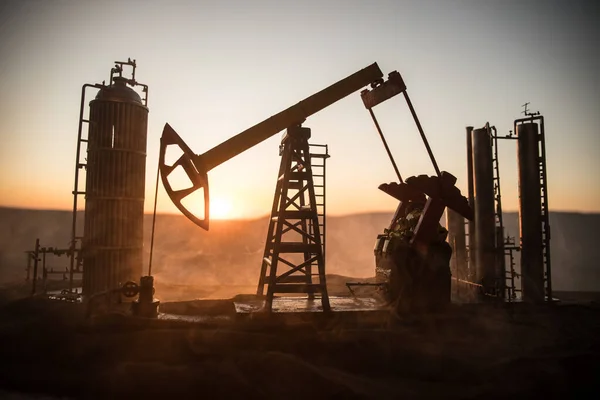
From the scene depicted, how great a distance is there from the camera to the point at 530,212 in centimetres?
1170

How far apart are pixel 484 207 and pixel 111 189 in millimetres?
11366

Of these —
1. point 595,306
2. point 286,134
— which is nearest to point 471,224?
point 595,306

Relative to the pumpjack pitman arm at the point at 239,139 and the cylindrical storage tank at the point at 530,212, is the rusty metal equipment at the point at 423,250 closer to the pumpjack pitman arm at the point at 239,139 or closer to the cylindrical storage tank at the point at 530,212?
the pumpjack pitman arm at the point at 239,139

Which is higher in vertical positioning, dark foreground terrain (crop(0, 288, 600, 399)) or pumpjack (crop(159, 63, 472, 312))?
pumpjack (crop(159, 63, 472, 312))

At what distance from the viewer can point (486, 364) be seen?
702 centimetres

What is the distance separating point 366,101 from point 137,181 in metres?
6.50

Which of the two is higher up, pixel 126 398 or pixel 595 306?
pixel 595 306

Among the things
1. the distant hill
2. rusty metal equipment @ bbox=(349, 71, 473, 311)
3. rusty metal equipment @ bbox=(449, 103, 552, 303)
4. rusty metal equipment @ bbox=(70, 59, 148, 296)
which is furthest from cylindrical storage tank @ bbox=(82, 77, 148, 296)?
the distant hill

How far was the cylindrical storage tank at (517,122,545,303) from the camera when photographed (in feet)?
37.7

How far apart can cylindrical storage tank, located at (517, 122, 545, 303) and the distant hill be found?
2786cm

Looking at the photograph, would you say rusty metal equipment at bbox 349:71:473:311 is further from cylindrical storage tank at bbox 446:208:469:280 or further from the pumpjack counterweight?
cylindrical storage tank at bbox 446:208:469:280

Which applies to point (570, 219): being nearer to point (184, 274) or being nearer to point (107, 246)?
point (184, 274)

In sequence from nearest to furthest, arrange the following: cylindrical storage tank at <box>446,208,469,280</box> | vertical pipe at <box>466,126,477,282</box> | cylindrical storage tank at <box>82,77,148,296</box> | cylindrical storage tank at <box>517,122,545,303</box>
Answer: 1. cylindrical storage tank at <box>82,77,148,296</box>
2. cylindrical storage tank at <box>517,122,545,303</box>
3. vertical pipe at <box>466,126,477,282</box>
4. cylindrical storage tank at <box>446,208,469,280</box>

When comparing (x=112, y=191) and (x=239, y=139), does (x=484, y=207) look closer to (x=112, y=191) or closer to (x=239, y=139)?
(x=239, y=139)
